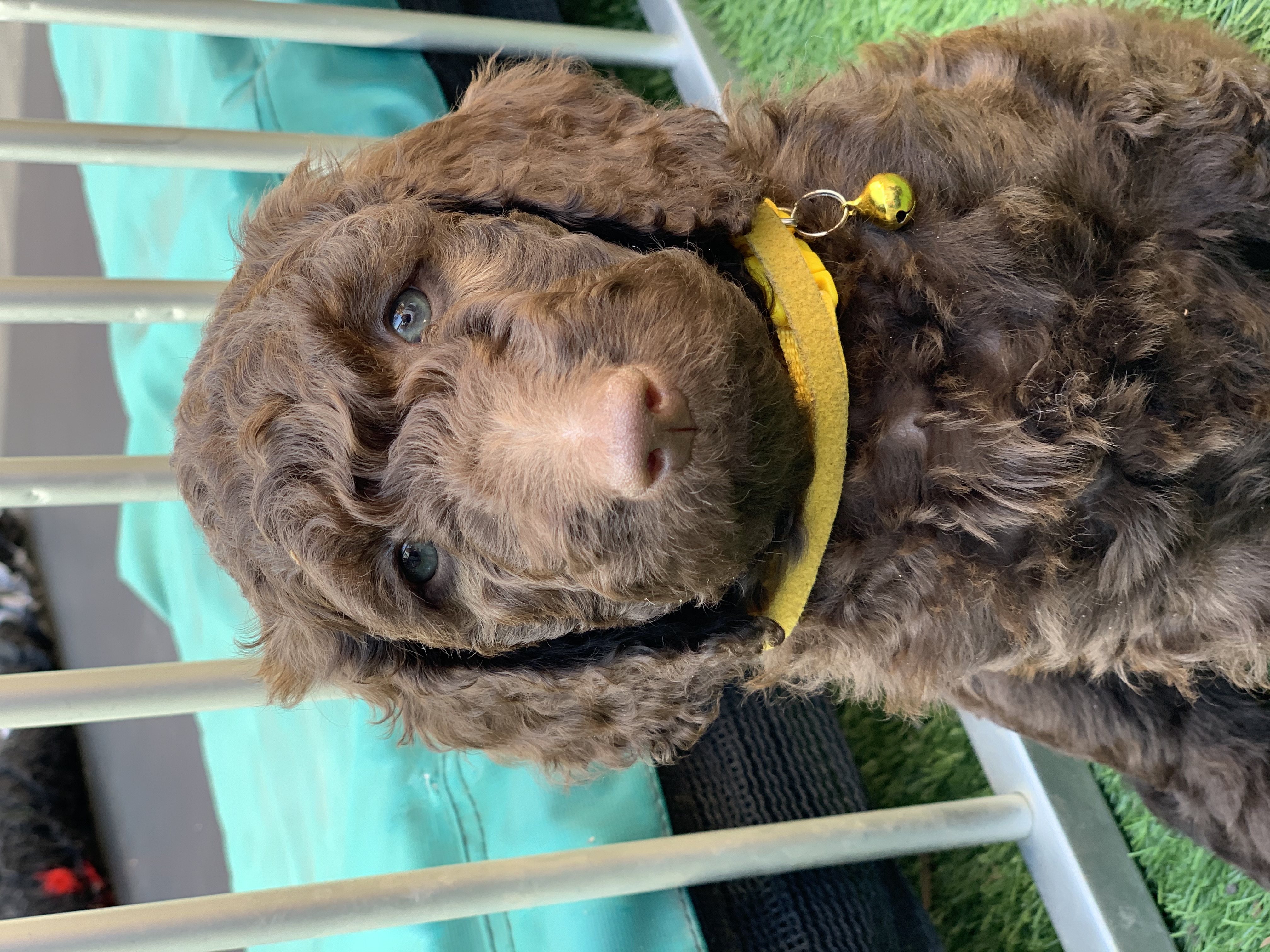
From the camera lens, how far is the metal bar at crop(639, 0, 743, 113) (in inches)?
151

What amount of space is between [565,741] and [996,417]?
1.12m

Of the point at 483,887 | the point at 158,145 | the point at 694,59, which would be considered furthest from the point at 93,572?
the point at 694,59

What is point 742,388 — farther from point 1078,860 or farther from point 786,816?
point 1078,860

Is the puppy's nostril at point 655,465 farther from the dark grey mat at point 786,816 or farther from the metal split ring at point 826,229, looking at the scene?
the dark grey mat at point 786,816

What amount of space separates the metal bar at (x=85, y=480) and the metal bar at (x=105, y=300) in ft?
1.30

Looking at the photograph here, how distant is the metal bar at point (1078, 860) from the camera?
290 centimetres

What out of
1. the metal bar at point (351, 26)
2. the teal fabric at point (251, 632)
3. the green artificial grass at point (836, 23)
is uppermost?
the metal bar at point (351, 26)

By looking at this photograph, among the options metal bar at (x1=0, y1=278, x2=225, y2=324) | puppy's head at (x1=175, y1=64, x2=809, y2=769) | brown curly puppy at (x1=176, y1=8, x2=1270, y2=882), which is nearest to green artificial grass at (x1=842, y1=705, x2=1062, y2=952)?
brown curly puppy at (x1=176, y1=8, x2=1270, y2=882)

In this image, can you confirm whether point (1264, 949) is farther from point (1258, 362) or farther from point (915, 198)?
point (915, 198)

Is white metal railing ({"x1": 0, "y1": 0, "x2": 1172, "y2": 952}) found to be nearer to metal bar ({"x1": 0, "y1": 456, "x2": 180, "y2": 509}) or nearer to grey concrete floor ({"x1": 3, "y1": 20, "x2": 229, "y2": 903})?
metal bar ({"x1": 0, "y1": 456, "x2": 180, "y2": 509})

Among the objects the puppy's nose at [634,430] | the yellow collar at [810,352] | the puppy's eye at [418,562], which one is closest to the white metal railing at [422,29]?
the yellow collar at [810,352]

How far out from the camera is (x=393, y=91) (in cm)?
350

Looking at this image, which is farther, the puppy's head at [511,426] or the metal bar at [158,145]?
the metal bar at [158,145]

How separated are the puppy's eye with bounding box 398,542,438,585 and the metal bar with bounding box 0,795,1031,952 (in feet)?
2.25
